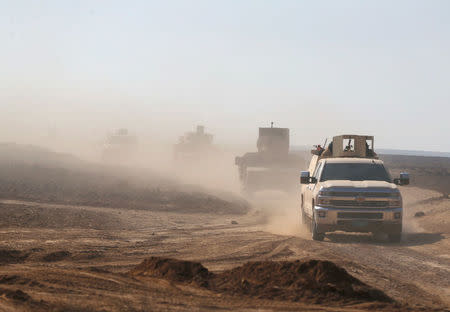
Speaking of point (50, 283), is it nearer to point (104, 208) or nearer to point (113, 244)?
point (113, 244)

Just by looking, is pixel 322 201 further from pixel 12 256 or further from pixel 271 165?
pixel 271 165

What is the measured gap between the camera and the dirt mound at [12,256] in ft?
39.6

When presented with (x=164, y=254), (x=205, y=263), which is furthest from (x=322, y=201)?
(x=205, y=263)

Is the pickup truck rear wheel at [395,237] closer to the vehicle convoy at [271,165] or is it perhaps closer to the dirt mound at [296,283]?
the dirt mound at [296,283]

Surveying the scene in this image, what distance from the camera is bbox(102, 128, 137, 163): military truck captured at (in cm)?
6962

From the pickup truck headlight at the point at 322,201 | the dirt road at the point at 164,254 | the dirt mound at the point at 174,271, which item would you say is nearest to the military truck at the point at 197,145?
the dirt road at the point at 164,254

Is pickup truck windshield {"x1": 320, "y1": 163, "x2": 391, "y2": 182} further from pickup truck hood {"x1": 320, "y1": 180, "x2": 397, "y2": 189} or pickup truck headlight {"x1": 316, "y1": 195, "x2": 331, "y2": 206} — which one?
pickup truck headlight {"x1": 316, "y1": 195, "x2": 331, "y2": 206}

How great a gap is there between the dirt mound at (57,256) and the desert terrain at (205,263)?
0.02 meters

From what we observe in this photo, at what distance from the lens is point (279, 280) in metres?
9.59

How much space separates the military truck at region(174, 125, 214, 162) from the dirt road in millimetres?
29021

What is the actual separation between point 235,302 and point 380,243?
9.24 metres

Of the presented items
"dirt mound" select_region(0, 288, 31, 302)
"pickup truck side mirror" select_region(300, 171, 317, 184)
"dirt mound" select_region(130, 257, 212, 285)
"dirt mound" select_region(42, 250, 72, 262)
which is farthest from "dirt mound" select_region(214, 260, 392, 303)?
"pickup truck side mirror" select_region(300, 171, 317, 184)

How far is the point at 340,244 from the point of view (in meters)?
16.3

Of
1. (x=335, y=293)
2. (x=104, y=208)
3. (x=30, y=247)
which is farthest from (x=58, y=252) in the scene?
(x=104, y=208)
